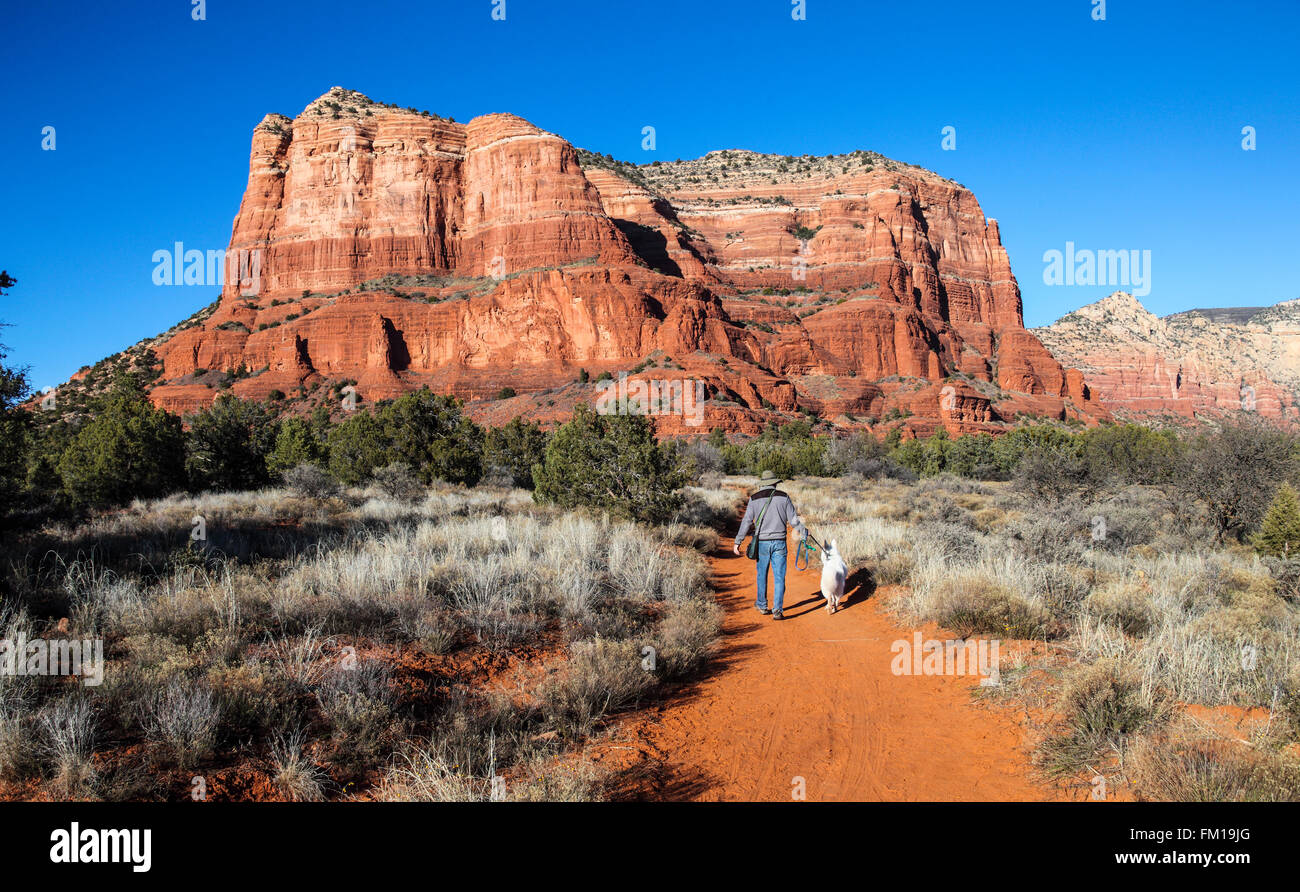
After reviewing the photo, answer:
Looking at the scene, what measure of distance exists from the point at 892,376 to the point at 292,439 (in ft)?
233

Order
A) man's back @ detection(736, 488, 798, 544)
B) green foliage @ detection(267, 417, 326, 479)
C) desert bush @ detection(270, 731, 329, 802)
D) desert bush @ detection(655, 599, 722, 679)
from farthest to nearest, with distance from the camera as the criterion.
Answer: green foliage @ detection(267, 417, 326, 479) < man's back @ detection(736, 488, 798, 544) < desert bush @ detection(655, 599, 722, 679) < desert bush @ detection(270, 731, 329, 802)

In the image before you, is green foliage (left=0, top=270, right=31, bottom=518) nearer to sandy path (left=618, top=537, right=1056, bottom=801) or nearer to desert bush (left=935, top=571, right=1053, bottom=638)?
sandy path (left=618, top=537, right=1056, bottom=801)

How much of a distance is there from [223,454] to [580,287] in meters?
51.9

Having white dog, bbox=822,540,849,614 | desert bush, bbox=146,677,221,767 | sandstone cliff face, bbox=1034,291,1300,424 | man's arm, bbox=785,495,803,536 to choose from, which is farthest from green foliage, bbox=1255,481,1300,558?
sandstone cliff face, bbox=1034,291,1300,424

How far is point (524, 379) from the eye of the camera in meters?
66.0

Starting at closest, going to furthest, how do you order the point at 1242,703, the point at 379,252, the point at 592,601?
the point at 1242,703
the point at 592,601
the point at 379,252

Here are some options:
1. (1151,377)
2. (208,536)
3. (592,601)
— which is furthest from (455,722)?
(1151,377)

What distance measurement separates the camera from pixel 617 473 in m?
12.2

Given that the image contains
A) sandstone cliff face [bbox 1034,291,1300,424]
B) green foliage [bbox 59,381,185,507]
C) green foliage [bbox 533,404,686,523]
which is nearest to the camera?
green foliage [bbox 533,404,686,523]

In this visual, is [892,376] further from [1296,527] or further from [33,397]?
[33,397]

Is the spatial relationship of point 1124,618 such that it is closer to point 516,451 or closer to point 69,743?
point 69,743

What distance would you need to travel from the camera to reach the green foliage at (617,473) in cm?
1186

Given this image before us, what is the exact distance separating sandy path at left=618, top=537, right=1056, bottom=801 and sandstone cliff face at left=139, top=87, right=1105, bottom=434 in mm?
47062

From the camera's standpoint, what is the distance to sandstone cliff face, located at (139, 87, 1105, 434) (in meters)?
66.8
